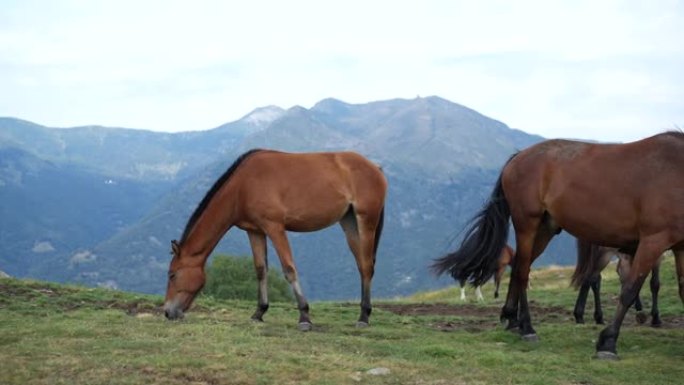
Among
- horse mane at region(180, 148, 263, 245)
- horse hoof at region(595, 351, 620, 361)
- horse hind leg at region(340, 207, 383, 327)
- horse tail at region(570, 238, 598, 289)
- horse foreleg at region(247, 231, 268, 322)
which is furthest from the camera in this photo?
horse tail at region(570, 238, 598, 289)

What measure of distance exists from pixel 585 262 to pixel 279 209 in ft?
21.2

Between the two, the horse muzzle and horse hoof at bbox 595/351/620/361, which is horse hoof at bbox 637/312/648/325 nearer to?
horse hoof at bbox 595/351/620/361

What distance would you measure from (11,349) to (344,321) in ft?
21.7

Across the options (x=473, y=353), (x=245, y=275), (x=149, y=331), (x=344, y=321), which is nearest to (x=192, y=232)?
(x=149, y=331)

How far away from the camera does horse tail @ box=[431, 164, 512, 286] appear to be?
12641 millimetres

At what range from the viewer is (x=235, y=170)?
520 inches

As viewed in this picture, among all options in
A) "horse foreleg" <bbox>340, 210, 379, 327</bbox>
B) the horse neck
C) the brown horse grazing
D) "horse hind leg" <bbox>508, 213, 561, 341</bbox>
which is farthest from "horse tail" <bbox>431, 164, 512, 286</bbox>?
the horse neck

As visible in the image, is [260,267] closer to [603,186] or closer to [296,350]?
[296,350]

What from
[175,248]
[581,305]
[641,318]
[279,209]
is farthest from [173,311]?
[641,318]

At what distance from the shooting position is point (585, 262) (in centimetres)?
1505

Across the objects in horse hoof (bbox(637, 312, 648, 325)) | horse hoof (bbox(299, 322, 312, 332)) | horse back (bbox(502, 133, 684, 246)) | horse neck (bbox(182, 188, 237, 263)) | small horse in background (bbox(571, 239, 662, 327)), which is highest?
horse back (bbox(502, 133, 684, 246))

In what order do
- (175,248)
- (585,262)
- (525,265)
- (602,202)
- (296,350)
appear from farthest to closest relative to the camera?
1. (585,262)
2. (175,248)
3. (525,265)
4. (602,202)
5. (296,350)

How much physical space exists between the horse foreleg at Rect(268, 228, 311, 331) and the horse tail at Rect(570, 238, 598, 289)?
5537 millimetres

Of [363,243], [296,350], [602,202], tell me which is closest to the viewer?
[296,350]
